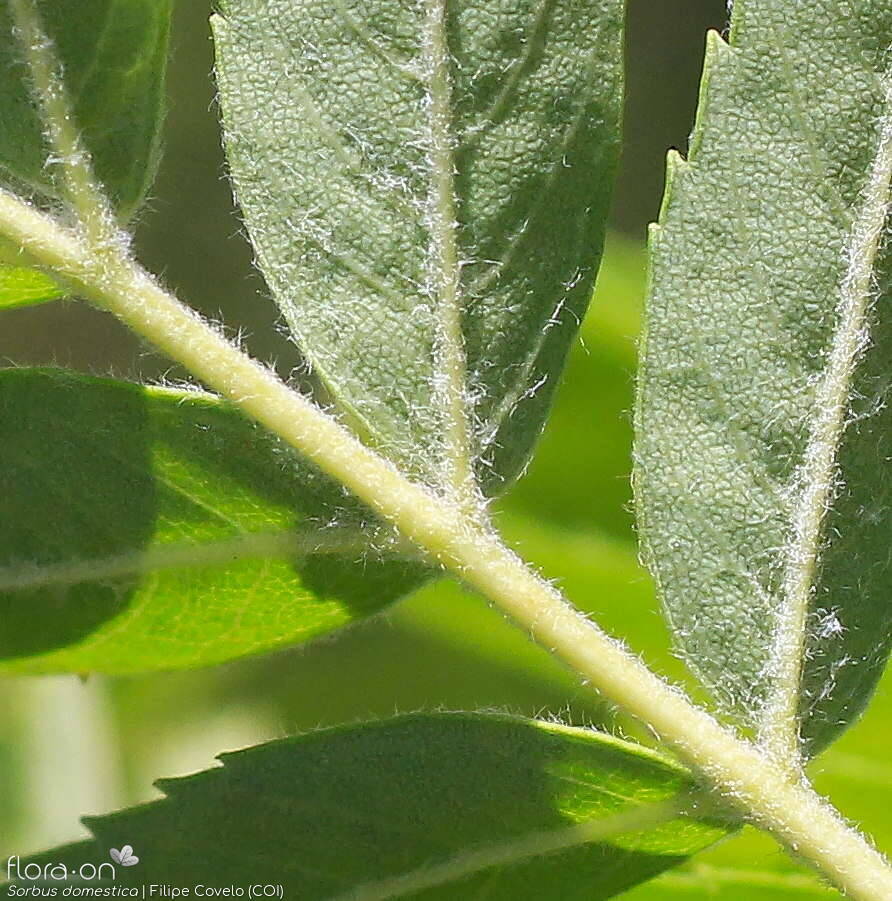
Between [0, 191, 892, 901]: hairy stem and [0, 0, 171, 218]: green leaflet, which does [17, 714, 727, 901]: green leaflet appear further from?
[0, 0, 171, 218]: green leaflet

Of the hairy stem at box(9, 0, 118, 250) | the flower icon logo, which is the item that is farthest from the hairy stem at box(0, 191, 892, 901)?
the flower icon logo

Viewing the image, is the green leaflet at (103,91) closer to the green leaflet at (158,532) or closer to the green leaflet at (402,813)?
the green leaflet at (158,532)

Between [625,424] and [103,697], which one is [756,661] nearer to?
[625,424]

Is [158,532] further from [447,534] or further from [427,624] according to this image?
[427,624]

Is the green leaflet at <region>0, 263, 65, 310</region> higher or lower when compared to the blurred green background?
lower

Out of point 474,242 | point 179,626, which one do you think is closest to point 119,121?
point 474,242

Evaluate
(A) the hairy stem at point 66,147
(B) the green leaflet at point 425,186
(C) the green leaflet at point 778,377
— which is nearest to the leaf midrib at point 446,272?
(B) the green leaflet at point 425,186
